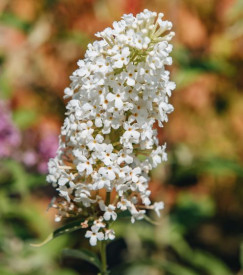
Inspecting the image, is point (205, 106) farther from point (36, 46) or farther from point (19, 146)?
point (19, 146)

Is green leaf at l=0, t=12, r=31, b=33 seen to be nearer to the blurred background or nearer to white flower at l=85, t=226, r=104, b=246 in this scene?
the blurred background

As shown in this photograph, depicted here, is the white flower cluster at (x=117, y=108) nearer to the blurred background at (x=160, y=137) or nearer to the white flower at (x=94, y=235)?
the white flower at (x=94, y=235)

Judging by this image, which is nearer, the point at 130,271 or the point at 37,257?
the point at 37,257

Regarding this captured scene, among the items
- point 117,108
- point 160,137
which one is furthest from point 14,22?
point 117,108

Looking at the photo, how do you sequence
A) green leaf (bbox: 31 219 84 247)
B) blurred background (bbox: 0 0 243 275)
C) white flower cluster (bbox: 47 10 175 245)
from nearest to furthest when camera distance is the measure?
white flower cluster (bbox: 47 10 175 245), green leaf (bbox: 31 219 84 247), blurred background (bbox: 0 0 243 275)

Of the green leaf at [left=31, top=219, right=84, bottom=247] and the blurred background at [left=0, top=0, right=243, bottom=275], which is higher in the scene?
the blurred background at [left=0, top=0, right=243, bottom=275]

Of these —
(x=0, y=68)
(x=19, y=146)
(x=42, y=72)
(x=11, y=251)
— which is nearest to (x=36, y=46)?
(x=42, y=72)

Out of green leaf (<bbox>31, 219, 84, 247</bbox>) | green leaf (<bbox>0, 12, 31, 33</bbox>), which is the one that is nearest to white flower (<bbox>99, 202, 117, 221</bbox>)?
green leaf (<bbox>31, 219, 84, 247</bbox>)

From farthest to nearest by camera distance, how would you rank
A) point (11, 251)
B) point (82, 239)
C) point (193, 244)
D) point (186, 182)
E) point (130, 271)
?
point (186, 182) < point (193, 244) < point (82, 239) < point (130, 271) < point (11, 251)
